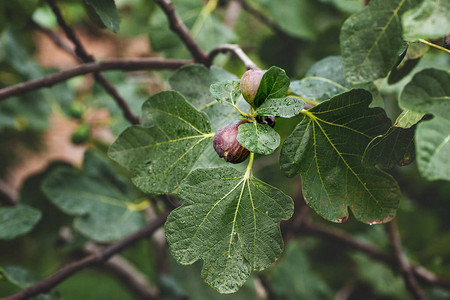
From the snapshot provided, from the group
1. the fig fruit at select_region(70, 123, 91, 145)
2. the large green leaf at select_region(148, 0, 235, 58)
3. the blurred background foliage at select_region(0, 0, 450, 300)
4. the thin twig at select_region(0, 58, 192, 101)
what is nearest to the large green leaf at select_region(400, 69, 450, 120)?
the blurred background foliage at select_region(0, 0, 450, 300)

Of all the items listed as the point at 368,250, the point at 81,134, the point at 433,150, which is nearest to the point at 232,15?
the point at 81,134

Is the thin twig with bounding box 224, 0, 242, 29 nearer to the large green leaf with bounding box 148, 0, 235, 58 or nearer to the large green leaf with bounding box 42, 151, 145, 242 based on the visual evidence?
the large green leaf with bounding box 148, 0, 235, 58

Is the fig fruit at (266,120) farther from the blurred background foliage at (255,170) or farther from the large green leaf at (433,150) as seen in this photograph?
the blurred background foliage at (255,170)

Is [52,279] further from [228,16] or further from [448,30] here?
[228,16]

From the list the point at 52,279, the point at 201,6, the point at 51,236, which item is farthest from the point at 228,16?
the point at 52,279

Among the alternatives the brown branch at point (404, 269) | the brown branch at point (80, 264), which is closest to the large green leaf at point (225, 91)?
the brown branch at point (80, 264)

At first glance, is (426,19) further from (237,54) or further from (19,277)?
(19,277)
